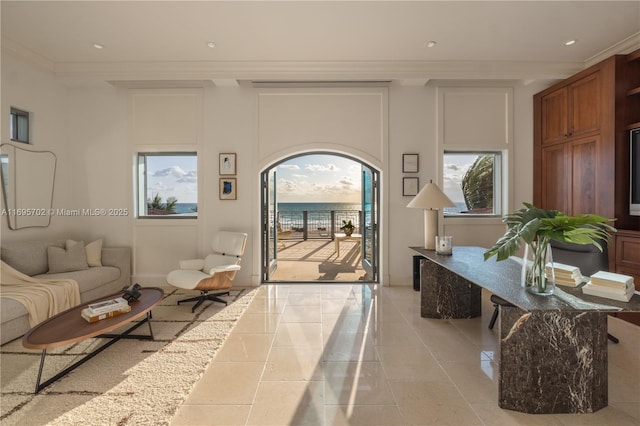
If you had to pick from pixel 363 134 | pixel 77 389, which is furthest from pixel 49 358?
pixel 363 134

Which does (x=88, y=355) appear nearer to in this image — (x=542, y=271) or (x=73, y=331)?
(x=73, y=331)

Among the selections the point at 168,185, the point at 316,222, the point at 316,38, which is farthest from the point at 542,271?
the point at 316,222

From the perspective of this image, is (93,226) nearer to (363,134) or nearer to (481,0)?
(363,134)

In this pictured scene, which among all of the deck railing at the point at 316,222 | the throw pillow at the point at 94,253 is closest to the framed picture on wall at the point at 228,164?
the throw pillow at the point at 94,253

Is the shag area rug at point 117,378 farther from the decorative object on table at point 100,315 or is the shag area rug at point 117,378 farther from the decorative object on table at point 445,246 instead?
the decorative object on table at point 445,246

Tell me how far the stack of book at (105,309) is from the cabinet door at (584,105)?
17.6 feet

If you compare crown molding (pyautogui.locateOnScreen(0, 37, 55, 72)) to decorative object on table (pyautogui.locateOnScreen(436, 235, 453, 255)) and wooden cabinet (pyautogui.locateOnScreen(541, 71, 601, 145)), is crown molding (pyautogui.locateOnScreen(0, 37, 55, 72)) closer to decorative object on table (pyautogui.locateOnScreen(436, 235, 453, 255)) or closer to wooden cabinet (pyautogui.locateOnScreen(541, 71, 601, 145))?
decorative object on table (pyautogui.locateOnScreen(436, 235, 453, 255))

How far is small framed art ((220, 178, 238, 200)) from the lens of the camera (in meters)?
4.50

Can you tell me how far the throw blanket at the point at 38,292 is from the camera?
2.83 m

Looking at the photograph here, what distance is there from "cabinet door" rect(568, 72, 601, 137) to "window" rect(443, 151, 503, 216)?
3.37 ft

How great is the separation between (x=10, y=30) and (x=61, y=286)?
9.29ft

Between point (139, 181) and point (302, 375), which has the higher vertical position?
point (139, 181)

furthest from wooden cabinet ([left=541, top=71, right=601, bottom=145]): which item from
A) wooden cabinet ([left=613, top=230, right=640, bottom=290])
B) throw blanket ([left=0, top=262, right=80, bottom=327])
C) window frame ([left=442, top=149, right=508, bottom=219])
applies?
throw blanket ([left=0, top=262, right=80, bottom=327])

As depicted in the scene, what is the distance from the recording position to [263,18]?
3.01 meters
